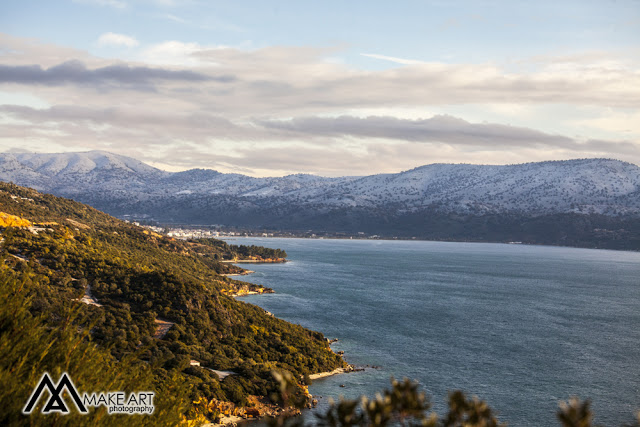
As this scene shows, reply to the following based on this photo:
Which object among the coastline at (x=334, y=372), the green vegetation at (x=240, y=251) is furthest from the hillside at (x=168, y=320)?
the green vegetation at (x=240, y=251)

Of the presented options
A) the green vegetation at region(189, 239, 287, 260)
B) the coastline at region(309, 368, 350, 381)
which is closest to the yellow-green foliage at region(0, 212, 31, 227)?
the coastline at region(309, 368, 350, 381)

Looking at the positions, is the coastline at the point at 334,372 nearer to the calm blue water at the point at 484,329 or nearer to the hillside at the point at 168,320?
the hillside at the point at 168,320

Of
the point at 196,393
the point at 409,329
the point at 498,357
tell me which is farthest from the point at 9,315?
the point at 409,329

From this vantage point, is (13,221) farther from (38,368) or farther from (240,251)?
(240,251)

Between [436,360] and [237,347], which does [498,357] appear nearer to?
[436,360]

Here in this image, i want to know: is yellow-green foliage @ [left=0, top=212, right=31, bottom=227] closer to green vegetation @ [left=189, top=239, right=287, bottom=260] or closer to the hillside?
the hillside

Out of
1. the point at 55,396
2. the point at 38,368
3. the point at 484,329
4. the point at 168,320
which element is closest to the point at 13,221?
the point at 168,320
